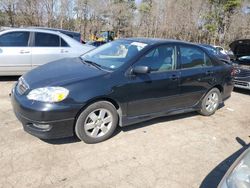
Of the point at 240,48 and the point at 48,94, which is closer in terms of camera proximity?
the point at 48,94

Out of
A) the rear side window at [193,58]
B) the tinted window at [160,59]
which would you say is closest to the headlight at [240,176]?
the tinted window at [160,59]

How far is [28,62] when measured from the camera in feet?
21.7

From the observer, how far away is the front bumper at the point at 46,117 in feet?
10.6

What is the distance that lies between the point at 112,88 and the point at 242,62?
6.16 m

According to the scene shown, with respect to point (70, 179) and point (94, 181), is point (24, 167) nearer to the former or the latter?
point (70, 179)

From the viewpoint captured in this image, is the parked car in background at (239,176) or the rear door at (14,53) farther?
the rear door at (14,53)

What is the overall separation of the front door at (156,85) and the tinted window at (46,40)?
371cm

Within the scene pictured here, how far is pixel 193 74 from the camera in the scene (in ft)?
15.4

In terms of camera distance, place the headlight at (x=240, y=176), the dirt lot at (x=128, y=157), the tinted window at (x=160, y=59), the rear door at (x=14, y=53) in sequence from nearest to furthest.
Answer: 1. the headlight at (x=240, y=176)
2. the dirt lot at (x=128, y=157)
3. the tinted window at (x=160, y=59)
4. the rear door at (x=14, y=53)

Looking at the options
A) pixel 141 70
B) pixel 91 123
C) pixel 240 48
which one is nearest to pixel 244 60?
pixel 240 48

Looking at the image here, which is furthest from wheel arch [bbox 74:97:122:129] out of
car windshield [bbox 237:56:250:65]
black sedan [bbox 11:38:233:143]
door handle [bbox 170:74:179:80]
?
car windshield [bbox 237:56:250:65]

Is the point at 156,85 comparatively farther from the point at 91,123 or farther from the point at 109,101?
the point at 91,123

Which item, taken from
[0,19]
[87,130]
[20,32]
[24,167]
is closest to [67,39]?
[20,32]

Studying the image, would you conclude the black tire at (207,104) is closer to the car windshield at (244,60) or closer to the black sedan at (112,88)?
the black sedan at (112,88)
